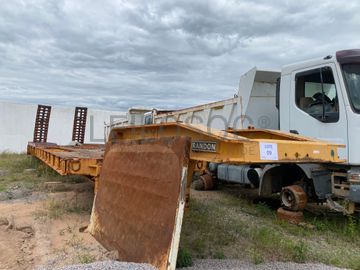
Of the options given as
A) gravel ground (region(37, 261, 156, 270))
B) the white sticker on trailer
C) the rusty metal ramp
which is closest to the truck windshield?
the white sticker on trailer

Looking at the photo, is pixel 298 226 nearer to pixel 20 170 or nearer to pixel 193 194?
pixel 193 194

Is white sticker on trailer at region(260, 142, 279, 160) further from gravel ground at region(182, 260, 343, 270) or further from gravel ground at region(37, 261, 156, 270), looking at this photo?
gravel ground at region(37, 261, 156, 270)

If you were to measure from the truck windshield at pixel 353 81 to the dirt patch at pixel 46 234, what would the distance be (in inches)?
161

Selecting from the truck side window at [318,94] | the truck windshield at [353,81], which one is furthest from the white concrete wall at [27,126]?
the truck windshield at [353,81]

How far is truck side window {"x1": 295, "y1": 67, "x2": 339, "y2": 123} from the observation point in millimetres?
5895

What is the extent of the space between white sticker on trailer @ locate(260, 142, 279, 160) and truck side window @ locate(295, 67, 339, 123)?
2612mm

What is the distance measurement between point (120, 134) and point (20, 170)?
302 inches

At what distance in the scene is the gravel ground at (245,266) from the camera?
12.6ft

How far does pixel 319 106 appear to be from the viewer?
6148 millimetres

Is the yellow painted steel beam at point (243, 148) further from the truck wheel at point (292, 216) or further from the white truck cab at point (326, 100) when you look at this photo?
the truck wheel at point (292, 216)

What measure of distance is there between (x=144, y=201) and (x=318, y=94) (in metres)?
3.65

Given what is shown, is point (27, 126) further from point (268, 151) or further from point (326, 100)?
point (268, 151)

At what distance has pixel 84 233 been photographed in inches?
200

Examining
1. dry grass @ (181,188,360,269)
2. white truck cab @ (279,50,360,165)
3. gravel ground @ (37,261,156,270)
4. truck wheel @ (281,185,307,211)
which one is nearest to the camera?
gravel ground @ (37,261,156,270)
